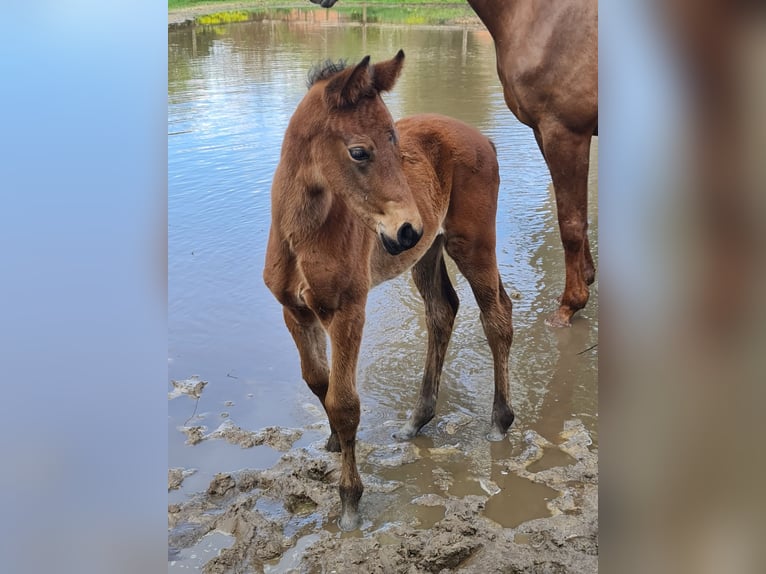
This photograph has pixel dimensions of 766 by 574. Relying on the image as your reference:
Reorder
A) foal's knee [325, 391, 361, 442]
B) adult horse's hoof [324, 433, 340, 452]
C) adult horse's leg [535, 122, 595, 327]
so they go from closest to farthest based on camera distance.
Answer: foal's knee [325, 391, 361, 442]
adult horse's hoof [324, 433, 340, 452]
adult horse's leg [535, 122, 595, 327]

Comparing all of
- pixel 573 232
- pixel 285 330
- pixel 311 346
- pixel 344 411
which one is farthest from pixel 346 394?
pixel 573 232

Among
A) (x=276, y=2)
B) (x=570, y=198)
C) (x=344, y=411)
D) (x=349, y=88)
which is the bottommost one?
(x=344, y=411)

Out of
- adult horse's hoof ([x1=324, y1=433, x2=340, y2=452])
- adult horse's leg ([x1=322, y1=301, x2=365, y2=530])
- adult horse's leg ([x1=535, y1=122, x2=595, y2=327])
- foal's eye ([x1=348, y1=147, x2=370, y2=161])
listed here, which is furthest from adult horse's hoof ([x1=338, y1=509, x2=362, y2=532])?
adult horse's leg ([x1=535, y1=122, x2=595, y2=327])

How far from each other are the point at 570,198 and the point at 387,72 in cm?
164

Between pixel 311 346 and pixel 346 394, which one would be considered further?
pixel 311 346

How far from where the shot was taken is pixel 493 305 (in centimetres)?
234

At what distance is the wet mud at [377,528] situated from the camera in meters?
1.73

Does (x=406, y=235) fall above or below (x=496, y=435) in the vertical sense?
above

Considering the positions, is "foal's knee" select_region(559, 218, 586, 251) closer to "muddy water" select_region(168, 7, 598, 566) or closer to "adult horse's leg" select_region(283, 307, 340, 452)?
"muddy water" select_region(168, 7, 598, 566)

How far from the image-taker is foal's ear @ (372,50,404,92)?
152 cm

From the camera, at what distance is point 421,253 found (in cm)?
210

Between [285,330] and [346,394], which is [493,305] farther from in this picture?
[285,330]
